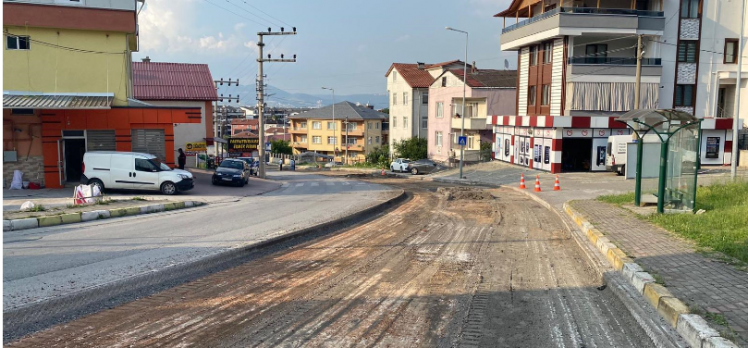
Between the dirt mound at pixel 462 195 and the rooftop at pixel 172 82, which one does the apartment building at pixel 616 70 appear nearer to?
the dirt mound at pixel 462 195

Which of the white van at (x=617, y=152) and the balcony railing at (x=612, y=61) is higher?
the balcony railing at (x=612, y=61)

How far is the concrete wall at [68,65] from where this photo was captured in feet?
77.6

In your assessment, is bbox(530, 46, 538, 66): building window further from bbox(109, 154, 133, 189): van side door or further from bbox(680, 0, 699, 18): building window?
bbox(109, 154, 133, 189): van side door

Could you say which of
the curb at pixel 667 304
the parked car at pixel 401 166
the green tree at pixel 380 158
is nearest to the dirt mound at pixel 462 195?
the curb at pixel 667 304

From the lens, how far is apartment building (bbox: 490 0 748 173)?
33812 mm

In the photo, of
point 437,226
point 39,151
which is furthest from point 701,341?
point 39,151

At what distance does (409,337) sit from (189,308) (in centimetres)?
290

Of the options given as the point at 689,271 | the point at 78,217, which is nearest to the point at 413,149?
the point at 78,217

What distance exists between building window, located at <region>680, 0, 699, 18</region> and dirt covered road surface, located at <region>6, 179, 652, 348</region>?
30.8 metres

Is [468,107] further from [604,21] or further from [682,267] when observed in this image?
[682,267]

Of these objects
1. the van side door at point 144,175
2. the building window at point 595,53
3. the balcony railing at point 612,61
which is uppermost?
the building window at point 595,53

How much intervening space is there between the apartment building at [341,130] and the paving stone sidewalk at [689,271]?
72156mm

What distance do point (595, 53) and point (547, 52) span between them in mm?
3143

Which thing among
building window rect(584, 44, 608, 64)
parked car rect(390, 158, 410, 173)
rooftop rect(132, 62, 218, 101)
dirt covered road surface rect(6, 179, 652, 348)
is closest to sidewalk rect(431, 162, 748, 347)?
dirt covered road surface rect(6, 179, 652, 348)
